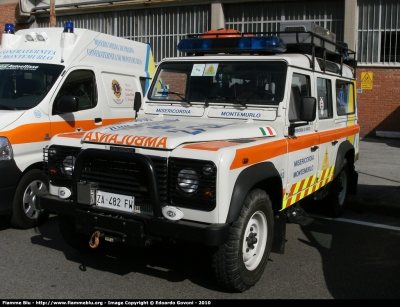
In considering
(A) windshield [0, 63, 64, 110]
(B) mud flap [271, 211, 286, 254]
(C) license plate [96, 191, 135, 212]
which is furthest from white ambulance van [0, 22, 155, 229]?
(B) mud flap [271, 211, 286, 254]

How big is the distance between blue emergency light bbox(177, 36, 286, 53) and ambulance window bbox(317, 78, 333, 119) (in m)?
0.82

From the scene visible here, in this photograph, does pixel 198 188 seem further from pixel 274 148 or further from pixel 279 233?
pixel 279 233

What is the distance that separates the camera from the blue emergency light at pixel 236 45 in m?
5.35

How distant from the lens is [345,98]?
707 centimetres

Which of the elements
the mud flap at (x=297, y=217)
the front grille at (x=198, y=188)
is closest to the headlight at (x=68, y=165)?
the front grille at (x=198, y=188)

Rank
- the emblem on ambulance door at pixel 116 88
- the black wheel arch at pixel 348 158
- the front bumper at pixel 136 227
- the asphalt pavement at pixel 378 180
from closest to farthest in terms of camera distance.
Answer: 1. the front bumper at pixel 136 227
2. the black wheel arch at pixel 348 158
3. the asphalt pavement at pixel 378 180
4. the emblem on ambulance door at pixel 116 88

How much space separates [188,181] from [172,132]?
62 cm

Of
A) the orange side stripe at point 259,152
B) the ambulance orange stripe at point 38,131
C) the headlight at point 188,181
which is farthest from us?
the ambulance orange stripe at point 38,131

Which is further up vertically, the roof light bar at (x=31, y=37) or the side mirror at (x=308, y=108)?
the roof light bar at (x=31, y=37)

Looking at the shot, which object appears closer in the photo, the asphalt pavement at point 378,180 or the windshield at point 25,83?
the windshield at point 25,83

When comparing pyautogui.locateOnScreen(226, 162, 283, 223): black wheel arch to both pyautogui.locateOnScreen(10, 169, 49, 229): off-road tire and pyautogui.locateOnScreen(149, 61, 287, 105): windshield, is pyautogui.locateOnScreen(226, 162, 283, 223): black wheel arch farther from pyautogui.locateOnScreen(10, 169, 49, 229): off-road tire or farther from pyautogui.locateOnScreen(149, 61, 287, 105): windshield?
pyautogui.locateOnScreen(10, 169, 49, 229): off-road tire

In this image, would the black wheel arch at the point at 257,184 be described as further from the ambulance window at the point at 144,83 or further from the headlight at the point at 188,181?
the ambulance window at the point at 144,83

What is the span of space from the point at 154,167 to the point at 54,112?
9.71 ft

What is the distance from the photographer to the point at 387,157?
1227 centimetres
